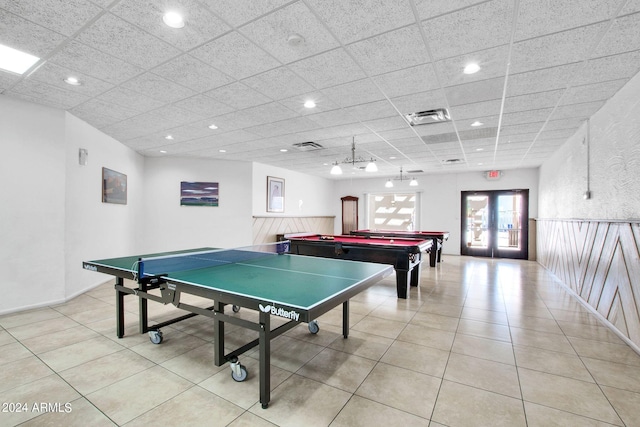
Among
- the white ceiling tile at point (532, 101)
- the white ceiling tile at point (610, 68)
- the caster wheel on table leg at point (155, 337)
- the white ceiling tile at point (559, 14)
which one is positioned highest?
the white ceiling tile at point (610, 68)

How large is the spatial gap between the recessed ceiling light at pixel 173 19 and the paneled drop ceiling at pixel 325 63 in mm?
48

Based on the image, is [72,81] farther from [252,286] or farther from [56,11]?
[252,286]

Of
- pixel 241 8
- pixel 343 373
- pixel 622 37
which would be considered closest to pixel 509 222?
pixel 622 37

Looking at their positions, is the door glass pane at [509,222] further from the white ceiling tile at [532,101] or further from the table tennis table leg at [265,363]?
the table tennis table leg at [265,363]

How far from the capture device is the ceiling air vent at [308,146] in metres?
5.99

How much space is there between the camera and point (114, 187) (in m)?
5.71

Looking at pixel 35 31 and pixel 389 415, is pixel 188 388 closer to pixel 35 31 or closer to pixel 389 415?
pixel 389 415

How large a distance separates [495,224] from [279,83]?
29.4 ft

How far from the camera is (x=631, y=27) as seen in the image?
2234mm

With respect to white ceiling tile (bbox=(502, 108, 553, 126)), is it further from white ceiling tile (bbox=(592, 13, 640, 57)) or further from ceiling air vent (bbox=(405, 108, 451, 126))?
white ceiling tile (bbox=(592, 13, 640, 57))

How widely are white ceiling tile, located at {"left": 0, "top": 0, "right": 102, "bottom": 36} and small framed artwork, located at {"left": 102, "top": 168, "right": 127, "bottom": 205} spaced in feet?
12.0

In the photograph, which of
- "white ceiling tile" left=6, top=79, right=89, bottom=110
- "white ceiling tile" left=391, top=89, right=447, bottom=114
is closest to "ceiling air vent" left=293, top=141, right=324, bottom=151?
"white ceiling tile" left=391, top=89, right=447, bottom=114

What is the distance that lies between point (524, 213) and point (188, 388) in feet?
33.8

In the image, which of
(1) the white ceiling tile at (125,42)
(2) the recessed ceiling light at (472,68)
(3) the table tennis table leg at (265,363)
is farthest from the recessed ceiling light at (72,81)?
(2) the recessed ceiling light at (472,68)
